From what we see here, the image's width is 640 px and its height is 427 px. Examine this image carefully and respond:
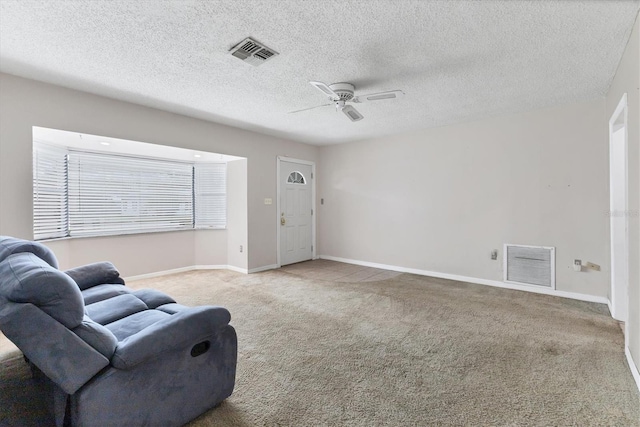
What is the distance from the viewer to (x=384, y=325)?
3.10 m

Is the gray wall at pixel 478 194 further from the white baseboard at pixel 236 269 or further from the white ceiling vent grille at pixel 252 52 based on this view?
the white ceiling vent grille at pixel 252 52

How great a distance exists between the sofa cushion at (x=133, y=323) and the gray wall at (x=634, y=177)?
333cm

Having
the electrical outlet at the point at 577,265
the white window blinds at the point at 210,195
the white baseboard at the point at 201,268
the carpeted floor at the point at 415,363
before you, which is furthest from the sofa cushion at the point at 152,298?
the electrical outlet at the point at 577,265

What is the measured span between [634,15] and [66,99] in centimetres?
523

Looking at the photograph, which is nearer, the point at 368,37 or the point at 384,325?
the point at 368,37

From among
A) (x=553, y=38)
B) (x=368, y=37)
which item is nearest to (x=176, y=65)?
(x=368, y=37)

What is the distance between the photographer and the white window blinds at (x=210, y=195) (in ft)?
18.8

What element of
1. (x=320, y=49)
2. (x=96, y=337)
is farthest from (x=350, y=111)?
(x=96, y=337)

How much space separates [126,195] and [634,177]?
6.20 meters

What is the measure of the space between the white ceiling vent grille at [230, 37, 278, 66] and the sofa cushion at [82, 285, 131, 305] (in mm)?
2323

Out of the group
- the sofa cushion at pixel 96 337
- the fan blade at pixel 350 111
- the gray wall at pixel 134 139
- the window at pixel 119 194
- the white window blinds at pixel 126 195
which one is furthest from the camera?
the white window blinds at pixel 126 195

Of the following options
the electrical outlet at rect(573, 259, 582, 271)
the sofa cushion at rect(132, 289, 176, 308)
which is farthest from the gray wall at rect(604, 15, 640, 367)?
the sofa cushion at rect(132, 289, 176, 308)

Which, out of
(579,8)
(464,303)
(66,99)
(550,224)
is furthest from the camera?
(550,224)

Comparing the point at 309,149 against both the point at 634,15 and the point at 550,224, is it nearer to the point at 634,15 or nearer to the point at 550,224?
the point at 550,224
